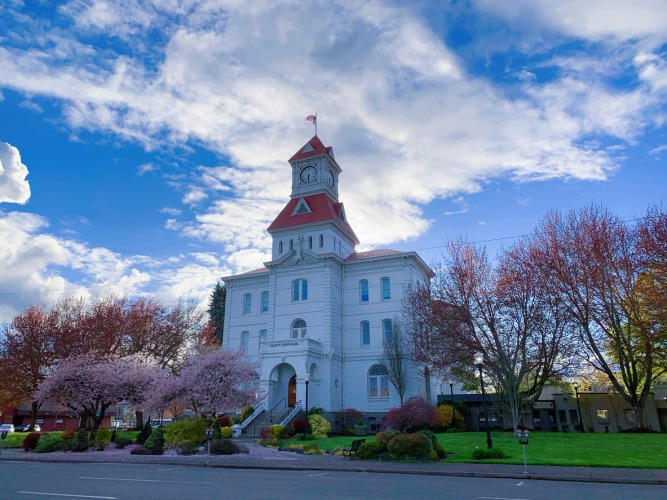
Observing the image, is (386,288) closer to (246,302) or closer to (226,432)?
(246,302)

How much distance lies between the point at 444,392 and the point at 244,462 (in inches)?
1206

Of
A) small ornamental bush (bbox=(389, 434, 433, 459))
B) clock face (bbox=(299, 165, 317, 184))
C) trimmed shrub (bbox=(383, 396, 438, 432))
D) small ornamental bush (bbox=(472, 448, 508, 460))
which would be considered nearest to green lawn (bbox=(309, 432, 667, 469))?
small ornamental bush (bbox=(472, 448, 508, 460))

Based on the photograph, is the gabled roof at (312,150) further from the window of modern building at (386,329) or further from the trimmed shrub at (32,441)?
the trimmed shrub at (32,441)

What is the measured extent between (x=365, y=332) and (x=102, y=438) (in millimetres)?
21096

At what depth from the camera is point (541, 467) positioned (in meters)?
17.1

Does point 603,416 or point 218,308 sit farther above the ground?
point 218,308

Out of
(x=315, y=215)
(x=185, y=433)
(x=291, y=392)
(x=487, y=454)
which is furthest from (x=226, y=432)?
(x=315, y=215)

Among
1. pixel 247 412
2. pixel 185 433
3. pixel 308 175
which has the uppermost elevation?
pixel 308 175

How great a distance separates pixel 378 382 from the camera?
4038cm

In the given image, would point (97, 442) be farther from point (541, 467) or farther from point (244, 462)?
point (541, 467)

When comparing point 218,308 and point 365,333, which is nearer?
point 365,333

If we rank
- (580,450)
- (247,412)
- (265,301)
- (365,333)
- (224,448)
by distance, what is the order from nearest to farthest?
(580,450)
(224,448)
(247,412)
(365,333)
(265,301)

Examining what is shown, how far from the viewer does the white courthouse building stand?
3959 centimetres

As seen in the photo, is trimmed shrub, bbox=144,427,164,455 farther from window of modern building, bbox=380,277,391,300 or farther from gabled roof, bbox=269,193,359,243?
gabled roof, bbox=269,193,359,243
